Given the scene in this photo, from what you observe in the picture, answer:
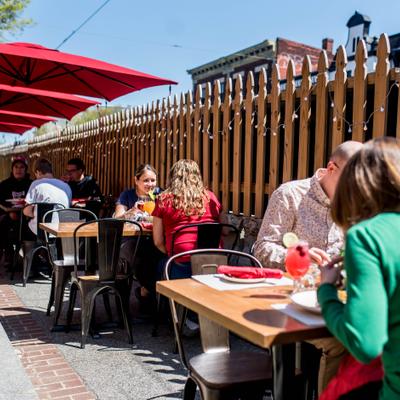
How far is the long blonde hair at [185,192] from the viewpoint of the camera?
3865 millimetres

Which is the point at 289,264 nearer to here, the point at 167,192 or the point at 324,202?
the point at 324,202

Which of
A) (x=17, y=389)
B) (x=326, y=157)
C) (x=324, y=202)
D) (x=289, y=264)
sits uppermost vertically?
(x=326, y=157)

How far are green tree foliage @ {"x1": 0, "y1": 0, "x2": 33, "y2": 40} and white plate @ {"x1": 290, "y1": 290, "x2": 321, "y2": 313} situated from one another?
52.1 ft

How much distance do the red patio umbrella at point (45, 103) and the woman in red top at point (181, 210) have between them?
360 centimetres

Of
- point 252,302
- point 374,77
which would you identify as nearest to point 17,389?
point 252,302

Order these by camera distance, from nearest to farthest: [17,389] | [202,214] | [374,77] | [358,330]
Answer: [358,330], [17,389], [374,77], [202,214]

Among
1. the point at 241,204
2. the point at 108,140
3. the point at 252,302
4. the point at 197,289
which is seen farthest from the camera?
the point at 108,140

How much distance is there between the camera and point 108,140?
8.84 m

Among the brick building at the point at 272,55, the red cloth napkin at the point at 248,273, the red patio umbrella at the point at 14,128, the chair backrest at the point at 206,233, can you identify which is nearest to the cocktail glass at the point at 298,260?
the red cloth napkin at the point at 248,273

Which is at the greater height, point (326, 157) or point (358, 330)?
point (326, 157)

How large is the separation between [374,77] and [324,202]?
1.35 m

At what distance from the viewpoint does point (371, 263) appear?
4.17 feet

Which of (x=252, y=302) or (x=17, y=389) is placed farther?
(x=17, y=389)

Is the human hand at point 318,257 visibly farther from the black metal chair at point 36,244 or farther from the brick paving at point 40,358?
the black metal chair at point 36,244
